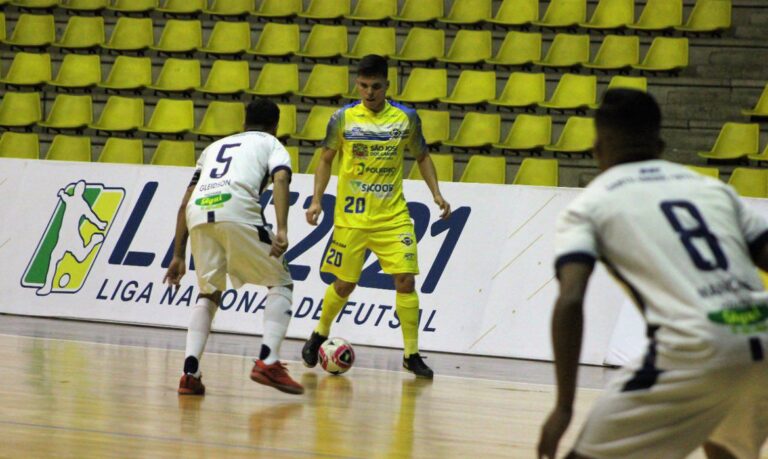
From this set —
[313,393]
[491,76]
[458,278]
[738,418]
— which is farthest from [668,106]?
[738,418]

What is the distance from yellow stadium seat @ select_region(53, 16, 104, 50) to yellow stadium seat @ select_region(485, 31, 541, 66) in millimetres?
5811

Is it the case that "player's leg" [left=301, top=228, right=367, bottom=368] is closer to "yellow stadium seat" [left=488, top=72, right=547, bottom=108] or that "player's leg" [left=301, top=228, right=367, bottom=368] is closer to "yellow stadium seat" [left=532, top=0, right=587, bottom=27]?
"yellow stadium seat" [left=488, top=72, right=547, bottom=108]

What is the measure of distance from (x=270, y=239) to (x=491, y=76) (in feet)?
28.2

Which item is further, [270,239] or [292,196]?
[292,196]

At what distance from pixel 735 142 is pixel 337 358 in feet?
23.9

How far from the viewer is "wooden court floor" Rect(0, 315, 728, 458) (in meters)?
5.11

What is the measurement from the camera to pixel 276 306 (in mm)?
6793

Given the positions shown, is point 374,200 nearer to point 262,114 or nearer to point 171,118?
point 262,114

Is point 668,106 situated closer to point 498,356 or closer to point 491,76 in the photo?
point 491,76

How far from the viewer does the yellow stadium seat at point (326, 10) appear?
53.6 feet

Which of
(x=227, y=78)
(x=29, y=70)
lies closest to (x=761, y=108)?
(x=227, y=78)

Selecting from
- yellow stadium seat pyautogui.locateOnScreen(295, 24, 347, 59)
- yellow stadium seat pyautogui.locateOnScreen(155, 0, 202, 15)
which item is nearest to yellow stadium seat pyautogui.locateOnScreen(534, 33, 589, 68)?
yellow stadium seat pyautogui.locateOnScreen(295, 24, 347, 59)

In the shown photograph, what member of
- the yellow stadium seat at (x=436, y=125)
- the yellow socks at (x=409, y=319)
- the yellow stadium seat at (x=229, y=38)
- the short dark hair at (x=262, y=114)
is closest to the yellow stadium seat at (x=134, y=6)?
the yellow stadium seat at (x=229, y=38)

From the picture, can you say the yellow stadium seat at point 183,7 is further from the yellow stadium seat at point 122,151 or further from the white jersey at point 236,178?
the white jersey at point 236,178
